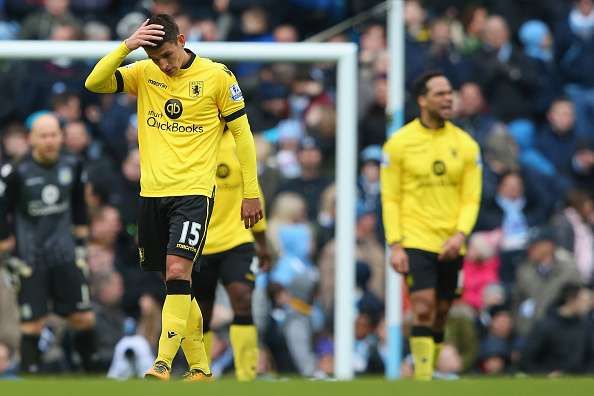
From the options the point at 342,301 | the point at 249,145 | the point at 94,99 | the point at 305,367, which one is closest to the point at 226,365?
the point at 305,367

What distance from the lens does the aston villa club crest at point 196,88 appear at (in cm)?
961

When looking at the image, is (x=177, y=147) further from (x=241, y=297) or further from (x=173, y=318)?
(x=241, y=297)

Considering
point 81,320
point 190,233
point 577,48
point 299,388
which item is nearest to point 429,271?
point 190,233

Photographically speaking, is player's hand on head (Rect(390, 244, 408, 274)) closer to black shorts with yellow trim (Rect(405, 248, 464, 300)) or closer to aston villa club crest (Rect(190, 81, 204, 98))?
black shorts with yellow trim (Rect(405, 248, 464, 300))

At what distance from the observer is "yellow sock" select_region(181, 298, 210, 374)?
9852mm

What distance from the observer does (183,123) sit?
961 cm

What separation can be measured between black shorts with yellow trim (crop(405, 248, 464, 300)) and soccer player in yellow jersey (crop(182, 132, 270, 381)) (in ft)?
3.36

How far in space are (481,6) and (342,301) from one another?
612 centimetres

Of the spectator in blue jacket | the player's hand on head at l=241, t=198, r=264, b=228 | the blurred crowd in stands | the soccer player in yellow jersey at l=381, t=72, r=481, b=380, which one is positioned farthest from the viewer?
the spectator in blue jacket

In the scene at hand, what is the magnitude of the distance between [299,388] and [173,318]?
1720 millimetres

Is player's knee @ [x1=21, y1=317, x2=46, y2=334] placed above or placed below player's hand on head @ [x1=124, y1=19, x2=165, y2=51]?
below

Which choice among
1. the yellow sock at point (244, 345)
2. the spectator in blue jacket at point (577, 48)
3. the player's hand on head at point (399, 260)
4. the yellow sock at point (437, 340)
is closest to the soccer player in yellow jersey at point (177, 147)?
the yellow sock at point (244, 345)

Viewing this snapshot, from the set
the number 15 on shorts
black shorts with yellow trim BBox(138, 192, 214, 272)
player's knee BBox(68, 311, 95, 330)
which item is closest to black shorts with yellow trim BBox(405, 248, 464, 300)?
black shorts with yellow trim BBox(138, 192, 214, 272)

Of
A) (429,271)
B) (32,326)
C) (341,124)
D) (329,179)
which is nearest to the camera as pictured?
(429,271)
